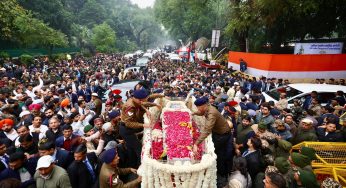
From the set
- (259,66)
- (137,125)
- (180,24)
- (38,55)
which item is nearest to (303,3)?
(259,66)

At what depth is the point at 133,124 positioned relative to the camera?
514 cm

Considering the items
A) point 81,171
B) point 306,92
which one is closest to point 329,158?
point 81,171

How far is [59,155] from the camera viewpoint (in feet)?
14.8

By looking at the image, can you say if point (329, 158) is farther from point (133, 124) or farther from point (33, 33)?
point (33, 33)

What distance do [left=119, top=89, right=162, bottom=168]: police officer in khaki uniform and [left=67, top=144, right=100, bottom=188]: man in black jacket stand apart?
3.33 ft

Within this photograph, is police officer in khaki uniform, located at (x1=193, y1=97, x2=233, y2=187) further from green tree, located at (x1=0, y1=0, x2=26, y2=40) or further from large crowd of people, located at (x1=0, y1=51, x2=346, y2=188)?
green tree, located at (x1=0, y1=0, x2=26, y2=40)

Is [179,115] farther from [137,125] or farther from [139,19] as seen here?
[139,19]

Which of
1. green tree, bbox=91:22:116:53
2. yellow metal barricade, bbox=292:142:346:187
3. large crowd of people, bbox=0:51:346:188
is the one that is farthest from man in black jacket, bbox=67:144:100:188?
green tree, bbox=91:22:116:53

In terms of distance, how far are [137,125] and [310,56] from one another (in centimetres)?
1591

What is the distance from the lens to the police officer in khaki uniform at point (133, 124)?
519cm

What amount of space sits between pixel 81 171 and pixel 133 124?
4.44ft

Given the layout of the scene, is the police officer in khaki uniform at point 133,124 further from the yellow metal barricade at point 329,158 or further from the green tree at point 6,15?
the green tree at point 6,15

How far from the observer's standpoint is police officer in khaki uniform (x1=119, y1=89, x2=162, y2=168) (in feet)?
17.0

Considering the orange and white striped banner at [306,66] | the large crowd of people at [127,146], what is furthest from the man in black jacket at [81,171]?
the orange and white striped banner at [306,66]
